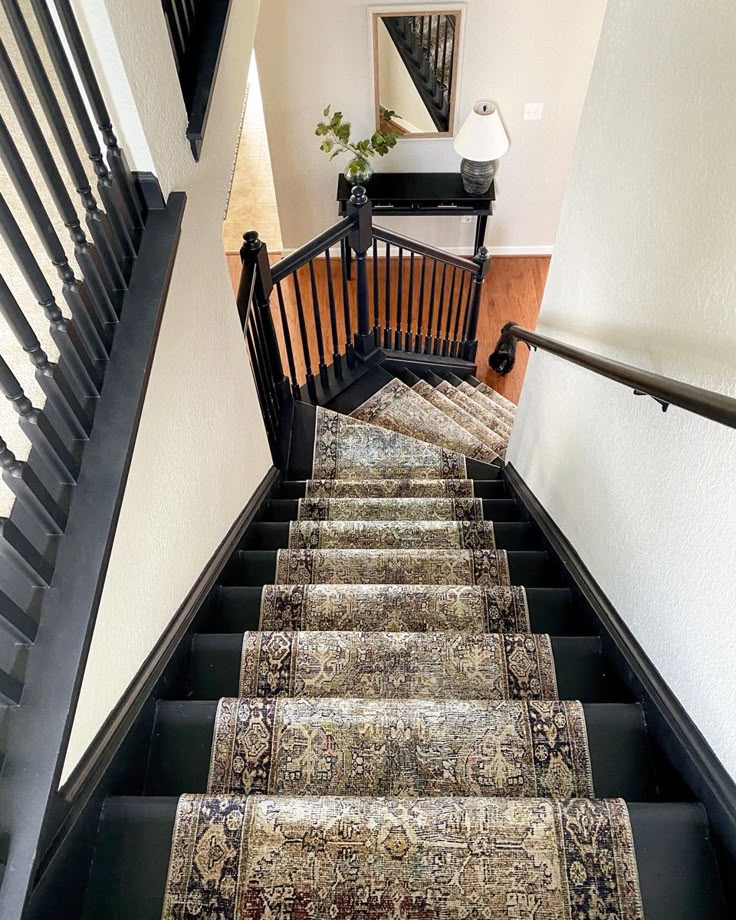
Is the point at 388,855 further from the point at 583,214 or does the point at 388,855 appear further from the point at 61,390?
the point at 583,214

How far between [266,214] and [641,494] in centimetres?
541

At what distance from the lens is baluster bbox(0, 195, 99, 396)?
939 mm

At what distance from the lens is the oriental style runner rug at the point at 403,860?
1.10m

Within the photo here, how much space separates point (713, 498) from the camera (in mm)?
1193

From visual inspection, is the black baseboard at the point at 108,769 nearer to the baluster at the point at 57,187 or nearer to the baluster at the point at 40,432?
the baluster at the point at 40,432

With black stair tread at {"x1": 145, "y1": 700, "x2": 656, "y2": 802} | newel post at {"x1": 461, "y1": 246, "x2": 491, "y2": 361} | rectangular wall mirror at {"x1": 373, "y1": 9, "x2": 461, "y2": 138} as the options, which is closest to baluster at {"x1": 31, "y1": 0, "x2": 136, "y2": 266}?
black stair tread at {"x1": 145, "y1": 700, "x2": 656, "y2": 802}

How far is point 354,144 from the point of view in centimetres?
516

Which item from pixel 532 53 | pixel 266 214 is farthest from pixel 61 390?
pixel 266 214

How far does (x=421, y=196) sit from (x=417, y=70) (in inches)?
33.7

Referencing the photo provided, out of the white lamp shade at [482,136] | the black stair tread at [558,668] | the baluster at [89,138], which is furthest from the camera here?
the white lamp shade at [482,136]

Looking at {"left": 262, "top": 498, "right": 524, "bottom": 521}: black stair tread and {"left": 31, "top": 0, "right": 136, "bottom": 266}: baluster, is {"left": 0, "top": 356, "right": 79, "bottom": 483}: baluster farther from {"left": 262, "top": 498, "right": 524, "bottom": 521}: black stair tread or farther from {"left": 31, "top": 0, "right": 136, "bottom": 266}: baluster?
{"left": 262, "top": 498, "right": 524, "bottom": 521}: black stair tread

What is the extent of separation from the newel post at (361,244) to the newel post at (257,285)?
27.0 inches

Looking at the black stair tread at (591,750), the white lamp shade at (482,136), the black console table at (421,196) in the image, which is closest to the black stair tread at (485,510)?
the black stair tread at (591,750)

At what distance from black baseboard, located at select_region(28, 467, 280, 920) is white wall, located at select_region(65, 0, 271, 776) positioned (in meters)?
0.04
